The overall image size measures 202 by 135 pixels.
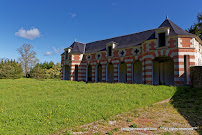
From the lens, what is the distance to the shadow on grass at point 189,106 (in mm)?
6343

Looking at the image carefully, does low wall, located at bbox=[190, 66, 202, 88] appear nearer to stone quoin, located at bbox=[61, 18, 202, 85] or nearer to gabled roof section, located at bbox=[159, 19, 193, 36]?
stone quoin, located at bbox=[61, 18, 202, 85]

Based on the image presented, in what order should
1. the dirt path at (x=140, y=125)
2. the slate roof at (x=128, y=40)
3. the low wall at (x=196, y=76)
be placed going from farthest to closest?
the slate roof at (x=128, y=40)
the low wall at (x=196, y=76)
the dirt path at (x=140, y=125)

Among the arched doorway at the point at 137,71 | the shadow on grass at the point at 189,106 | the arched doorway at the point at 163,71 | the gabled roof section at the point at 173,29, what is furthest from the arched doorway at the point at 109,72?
the shadow on grass at the point at 189,106

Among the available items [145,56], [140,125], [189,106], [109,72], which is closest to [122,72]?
[109,72]

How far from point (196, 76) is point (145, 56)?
5683 millimetres

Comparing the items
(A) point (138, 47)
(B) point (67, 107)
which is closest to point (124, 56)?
(A) point (138, 47)

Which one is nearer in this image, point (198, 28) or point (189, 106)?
point (189, 106)

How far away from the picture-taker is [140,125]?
5.80 metres

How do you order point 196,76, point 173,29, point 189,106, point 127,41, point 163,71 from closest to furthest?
point 189,106
point 196,76
point 173,29
point 163,71
point 127,41

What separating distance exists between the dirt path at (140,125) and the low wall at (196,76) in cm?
812

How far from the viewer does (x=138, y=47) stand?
20.9 meters

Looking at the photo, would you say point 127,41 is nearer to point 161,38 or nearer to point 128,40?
point 128,40

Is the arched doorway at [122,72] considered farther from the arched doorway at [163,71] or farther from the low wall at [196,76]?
the low wall at [196,76]

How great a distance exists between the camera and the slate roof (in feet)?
57.4
